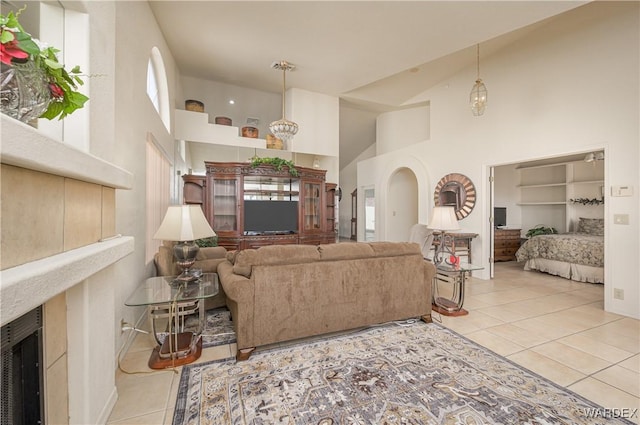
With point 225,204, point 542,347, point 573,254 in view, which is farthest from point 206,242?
point 573,254

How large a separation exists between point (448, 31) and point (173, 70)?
169 inches

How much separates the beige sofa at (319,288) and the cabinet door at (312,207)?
9.10ft

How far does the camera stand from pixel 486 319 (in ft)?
9.64

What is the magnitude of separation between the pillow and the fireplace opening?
7.62 m

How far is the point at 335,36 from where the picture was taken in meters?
3.73

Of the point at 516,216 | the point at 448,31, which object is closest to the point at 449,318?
the point at 448,31

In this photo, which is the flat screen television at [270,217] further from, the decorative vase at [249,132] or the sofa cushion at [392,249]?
the sofa cushion at [392,249]

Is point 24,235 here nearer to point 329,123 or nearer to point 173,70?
point 173,70

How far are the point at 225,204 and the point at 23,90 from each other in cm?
415

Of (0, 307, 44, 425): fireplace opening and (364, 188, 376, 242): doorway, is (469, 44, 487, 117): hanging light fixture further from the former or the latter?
(0, 307, 44, 425): fireplace opening

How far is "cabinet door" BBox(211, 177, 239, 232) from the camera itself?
15.7 ft

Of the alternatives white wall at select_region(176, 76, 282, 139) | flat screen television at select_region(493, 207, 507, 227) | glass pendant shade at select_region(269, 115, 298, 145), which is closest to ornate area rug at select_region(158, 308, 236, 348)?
glass pendant shade at select_region(269, 115, 298, 145)

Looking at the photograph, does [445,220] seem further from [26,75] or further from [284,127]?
[26,75]

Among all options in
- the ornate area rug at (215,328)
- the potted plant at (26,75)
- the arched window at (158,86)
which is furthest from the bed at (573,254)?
the arched window at (158,86)
